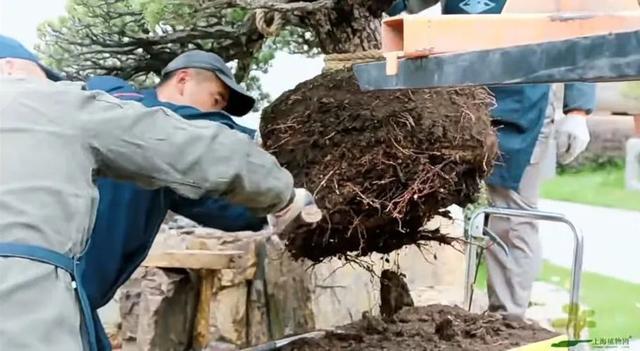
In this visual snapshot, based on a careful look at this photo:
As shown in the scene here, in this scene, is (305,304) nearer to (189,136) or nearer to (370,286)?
(370,286)

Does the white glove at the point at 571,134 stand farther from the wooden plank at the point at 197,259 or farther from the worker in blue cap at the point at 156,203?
the worker in blue cap at the point at 156,203

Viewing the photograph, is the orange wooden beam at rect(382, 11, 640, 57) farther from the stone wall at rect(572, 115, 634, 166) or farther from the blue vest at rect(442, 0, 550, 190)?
the stone wall at rect(572, 115, 634, 166)

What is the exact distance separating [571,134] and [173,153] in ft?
Answer: 7.11

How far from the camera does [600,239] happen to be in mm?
6105

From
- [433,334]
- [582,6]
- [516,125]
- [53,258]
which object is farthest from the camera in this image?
[516,125]

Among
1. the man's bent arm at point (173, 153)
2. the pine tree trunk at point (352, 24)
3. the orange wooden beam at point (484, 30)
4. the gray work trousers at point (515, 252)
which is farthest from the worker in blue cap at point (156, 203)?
the gray work trousers at point (515, 252)

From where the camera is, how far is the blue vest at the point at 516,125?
3.24 meters

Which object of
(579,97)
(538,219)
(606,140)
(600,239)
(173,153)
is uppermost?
(606,140)

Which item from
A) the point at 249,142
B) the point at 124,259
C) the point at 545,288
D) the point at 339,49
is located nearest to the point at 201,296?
the point at 339,49

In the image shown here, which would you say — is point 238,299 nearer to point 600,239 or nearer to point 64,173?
point 64,173

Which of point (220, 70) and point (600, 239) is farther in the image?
point (600, 239)

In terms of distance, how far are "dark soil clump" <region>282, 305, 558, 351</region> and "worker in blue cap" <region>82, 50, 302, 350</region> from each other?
0.65 m

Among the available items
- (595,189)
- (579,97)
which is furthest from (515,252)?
(595,189)

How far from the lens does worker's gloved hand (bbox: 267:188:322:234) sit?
1932 mm
